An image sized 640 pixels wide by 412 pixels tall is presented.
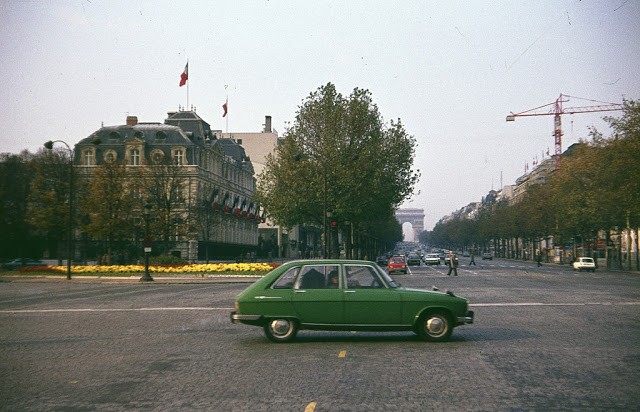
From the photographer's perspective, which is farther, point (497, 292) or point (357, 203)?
point (357, 203)

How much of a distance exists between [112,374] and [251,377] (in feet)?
7.09

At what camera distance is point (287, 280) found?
1388 centimetres

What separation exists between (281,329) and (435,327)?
2.94 m

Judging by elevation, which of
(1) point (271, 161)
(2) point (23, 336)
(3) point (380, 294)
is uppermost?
(1) point (271, 161)

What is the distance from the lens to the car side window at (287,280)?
13.8 metres

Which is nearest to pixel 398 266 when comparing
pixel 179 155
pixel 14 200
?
pixel 179 155

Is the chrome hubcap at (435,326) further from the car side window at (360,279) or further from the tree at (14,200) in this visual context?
the tree at (14,200)

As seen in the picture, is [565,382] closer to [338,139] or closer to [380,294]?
[380,294]

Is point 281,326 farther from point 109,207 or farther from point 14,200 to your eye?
point 14,200

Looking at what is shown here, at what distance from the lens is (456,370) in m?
10.7

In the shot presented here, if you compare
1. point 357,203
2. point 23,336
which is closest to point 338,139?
point 357,203

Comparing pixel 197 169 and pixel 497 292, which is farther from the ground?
pixel 197 169

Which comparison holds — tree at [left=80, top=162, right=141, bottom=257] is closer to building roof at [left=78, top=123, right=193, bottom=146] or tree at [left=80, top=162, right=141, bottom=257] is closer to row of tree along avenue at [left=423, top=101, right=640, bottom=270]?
building roof at [left=78, top=123, right=193, bottom=146]

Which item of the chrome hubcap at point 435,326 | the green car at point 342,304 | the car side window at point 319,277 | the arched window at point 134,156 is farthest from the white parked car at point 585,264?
the car side window at point 319,277
